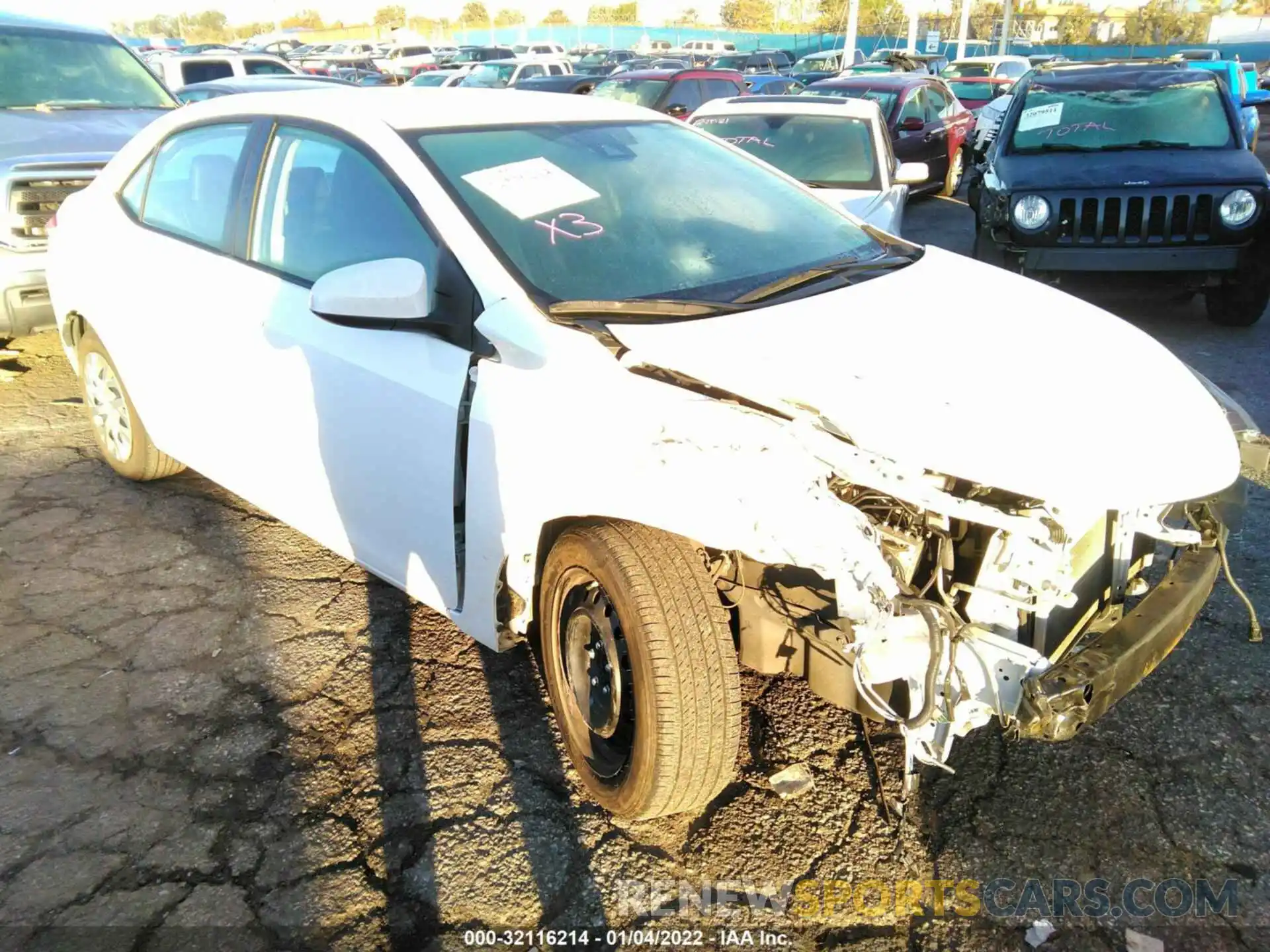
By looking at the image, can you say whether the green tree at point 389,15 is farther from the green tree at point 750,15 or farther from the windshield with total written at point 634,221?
the windshield with total written at point 634,221

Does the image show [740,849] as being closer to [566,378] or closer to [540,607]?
[540,607]

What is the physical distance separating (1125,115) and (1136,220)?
4.32 ft

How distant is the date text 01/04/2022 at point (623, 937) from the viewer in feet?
7.10

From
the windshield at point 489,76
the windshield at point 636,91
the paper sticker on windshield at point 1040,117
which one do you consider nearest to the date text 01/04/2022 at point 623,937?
the paper sticker on windshield at point 1040,117

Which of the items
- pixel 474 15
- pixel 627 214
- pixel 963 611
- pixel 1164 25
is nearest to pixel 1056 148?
pixel 627 214

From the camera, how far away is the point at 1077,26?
174 feet

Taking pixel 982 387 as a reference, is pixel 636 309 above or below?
above

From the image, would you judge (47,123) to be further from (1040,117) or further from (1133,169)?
(1133,169)

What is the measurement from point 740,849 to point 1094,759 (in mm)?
1061

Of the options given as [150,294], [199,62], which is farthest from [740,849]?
[199,62]

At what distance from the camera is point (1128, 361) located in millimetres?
2484

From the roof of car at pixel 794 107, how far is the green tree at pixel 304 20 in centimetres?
8726

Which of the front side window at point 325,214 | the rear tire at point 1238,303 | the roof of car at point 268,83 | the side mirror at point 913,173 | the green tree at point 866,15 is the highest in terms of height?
the green tree at point 866,15

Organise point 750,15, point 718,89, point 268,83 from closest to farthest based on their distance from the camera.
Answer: point 268,83
point 718,89
point 750,15
